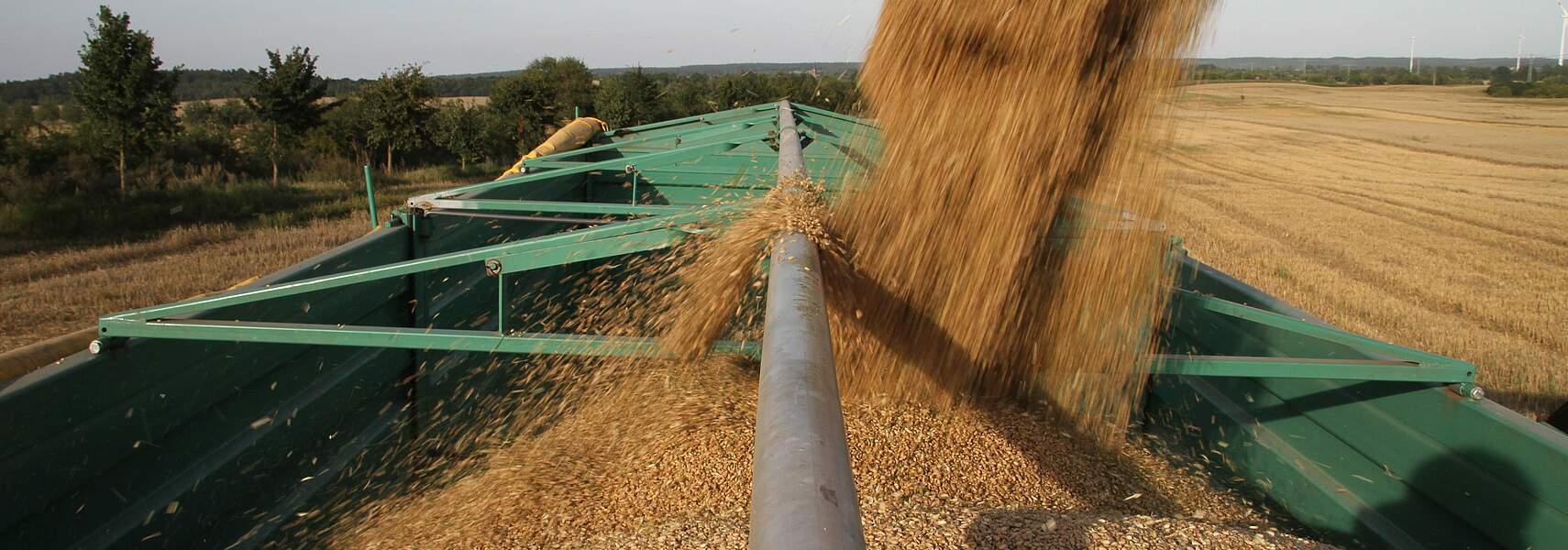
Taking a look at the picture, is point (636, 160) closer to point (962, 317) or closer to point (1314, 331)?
point (962, 317)

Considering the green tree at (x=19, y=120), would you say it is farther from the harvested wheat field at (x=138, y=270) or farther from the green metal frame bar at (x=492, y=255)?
the green metal frame bar at (x=492, y=255)

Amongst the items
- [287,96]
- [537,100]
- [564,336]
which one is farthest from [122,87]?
[564,336]

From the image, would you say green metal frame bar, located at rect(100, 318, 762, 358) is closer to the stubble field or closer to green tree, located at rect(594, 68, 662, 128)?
the stubble field

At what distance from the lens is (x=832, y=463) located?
88 centimetres

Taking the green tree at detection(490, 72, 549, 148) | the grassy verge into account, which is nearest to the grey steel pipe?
the grassy verge

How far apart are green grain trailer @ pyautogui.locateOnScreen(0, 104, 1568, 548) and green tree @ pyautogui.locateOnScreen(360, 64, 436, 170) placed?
2257 cm

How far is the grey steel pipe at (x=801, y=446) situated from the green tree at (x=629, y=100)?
25.3 m

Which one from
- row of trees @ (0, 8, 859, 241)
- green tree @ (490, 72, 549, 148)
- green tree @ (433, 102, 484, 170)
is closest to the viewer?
row of trees @ (0, 8, 859, 241)

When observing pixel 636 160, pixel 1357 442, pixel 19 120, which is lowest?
pixel 1357 442

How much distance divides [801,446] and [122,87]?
22080 mm

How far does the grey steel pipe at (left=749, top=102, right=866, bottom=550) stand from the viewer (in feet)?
2.54

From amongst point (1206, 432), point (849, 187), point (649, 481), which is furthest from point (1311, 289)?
point (649, 481)

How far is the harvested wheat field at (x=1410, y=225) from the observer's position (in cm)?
521

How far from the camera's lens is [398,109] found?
2408cm
